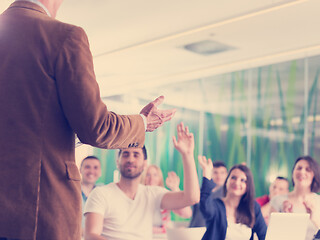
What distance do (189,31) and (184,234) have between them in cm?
410

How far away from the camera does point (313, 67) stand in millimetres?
7344

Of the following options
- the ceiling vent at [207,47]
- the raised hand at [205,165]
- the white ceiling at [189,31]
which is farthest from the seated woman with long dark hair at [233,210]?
the ceiling vent at [207,47]

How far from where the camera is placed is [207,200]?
3.43 metres

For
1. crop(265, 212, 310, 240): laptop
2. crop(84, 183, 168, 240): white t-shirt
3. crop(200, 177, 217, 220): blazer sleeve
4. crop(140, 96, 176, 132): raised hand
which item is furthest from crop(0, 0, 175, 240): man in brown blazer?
crop(200, 177, 217, 220): blazer sleeve

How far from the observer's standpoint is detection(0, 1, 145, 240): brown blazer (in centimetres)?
117

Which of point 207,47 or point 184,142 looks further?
point 207,47

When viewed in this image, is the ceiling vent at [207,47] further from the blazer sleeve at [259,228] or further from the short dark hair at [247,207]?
the blazer sleeve at [259,228]

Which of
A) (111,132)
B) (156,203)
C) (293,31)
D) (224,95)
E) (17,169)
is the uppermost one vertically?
(293,31)

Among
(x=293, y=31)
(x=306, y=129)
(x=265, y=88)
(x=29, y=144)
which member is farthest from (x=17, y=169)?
(x=265, y=88)

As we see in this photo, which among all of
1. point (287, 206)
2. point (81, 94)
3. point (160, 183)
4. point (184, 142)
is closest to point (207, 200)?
point (184, 142)

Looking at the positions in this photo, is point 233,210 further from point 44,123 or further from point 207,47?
point 207,47

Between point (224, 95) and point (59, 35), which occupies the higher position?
point (224, 95)

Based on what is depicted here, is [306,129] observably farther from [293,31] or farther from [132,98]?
[132,98]

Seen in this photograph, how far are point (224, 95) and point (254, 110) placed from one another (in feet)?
2.53
